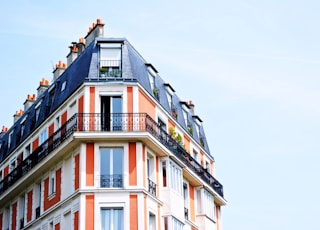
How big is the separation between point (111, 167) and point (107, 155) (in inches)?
21.5

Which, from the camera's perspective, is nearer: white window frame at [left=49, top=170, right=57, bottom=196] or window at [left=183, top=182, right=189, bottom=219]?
white window frame at [left=49, top=170, right=57, bottom=196]

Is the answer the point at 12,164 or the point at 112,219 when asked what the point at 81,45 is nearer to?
the point at 12,164

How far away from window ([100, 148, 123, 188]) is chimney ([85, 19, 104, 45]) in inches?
255

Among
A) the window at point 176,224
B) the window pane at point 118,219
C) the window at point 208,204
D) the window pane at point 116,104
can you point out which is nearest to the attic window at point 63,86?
the window pane at point 116,104

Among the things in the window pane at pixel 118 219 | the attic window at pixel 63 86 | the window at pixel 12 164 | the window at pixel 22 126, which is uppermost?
the attic window at pixel 63 86

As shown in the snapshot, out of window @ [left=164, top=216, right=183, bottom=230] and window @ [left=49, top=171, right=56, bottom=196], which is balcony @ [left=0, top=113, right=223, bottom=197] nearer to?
window @ [left=49, top=171, right=56, bottom=196]

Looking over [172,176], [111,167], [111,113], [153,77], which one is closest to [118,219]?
[111,167]

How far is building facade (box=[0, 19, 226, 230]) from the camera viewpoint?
29.7 m

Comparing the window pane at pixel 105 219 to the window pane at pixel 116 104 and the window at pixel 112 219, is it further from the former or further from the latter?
the window pane at pixel 116 104

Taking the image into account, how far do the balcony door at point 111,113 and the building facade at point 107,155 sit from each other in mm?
42

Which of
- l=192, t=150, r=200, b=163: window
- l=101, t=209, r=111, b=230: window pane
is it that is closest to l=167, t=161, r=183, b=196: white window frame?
l=101, t=209, r=111, b=230: window pane

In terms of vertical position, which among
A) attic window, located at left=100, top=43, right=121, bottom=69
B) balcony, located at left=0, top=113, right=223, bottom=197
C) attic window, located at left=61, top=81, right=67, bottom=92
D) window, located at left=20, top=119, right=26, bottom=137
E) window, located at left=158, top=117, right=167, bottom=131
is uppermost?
attic window, located at left=100, top=43, right=121, bottom=69

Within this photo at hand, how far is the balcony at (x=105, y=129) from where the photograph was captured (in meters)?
30.5

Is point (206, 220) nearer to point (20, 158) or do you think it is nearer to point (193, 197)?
point (193, 197)
